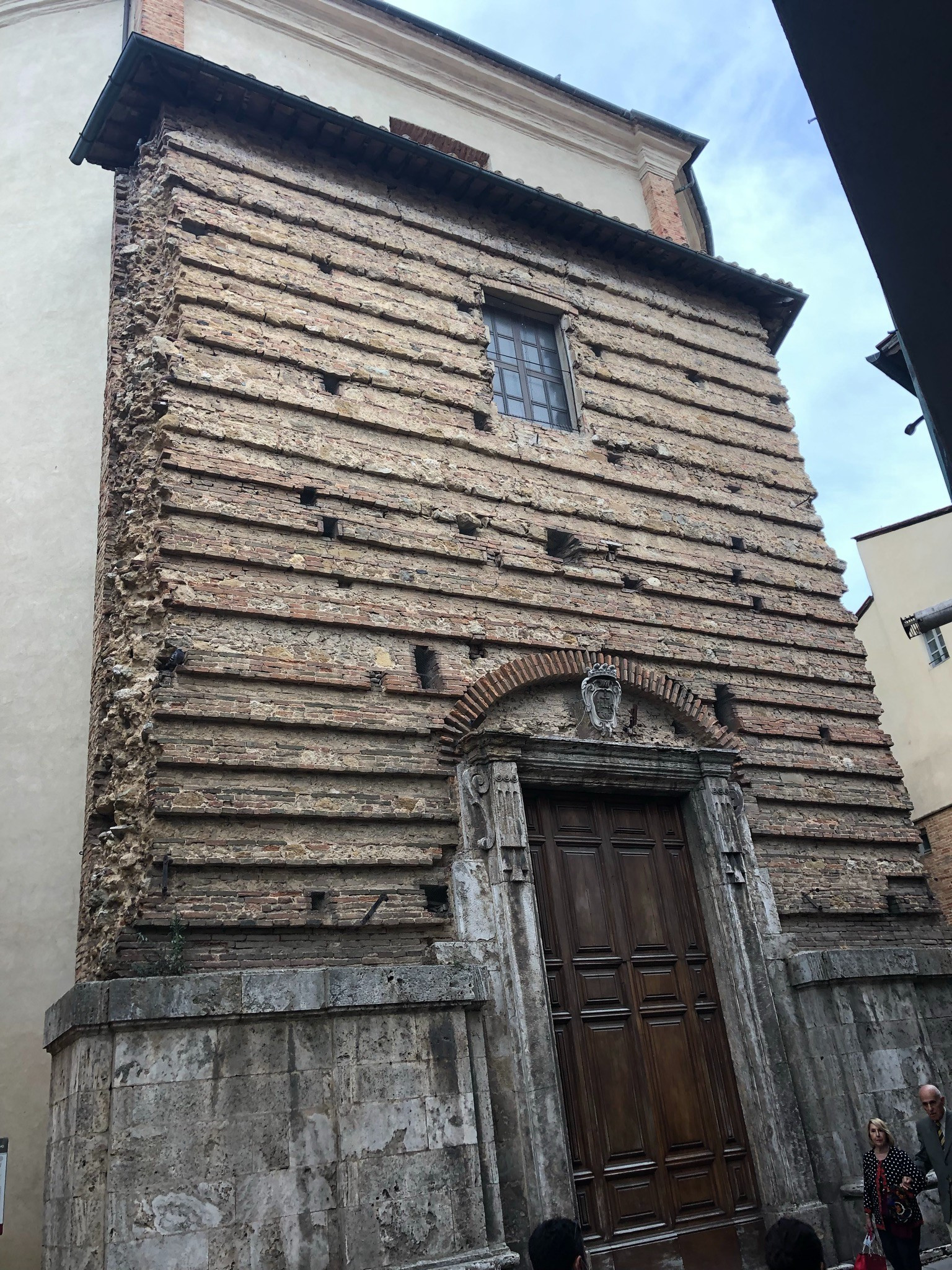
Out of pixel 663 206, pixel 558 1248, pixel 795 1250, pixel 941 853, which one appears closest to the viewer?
pixel 795 1250

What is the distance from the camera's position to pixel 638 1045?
772 centimetres

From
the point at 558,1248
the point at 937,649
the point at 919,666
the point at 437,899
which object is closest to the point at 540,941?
the point at 437,899

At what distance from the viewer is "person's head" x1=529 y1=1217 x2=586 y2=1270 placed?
135 inches

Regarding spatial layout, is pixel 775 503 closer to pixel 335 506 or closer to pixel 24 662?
pixel 335 506

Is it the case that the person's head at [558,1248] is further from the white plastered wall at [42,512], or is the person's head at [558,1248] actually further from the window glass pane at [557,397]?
the window glass pane at [557,397]

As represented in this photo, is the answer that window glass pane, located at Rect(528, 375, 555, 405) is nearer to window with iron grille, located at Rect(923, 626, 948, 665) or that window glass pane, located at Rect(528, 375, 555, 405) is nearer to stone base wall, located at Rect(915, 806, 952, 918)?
window with iron grille, located at Rect(923, 626, 948, 665)

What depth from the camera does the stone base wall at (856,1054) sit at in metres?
7.66

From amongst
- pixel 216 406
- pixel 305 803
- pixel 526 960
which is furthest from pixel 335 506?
pixel 526 960

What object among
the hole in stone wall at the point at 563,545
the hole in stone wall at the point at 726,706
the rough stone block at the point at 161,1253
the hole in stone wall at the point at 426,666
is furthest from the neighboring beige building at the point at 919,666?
the rough stone block at the point at 161,1253

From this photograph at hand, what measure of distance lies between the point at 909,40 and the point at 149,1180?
5852 mm

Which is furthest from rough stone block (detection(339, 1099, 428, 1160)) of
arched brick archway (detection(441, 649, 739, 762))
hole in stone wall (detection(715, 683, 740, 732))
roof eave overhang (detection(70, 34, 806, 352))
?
roof eave overhang (detection(70, 34, 806, 352))

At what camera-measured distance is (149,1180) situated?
5.39 m

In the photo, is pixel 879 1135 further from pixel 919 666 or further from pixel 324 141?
pixel 919 666

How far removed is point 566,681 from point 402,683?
163cm
